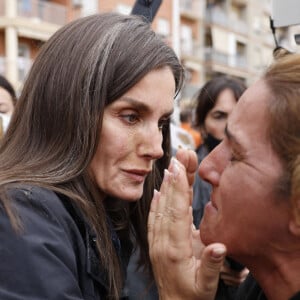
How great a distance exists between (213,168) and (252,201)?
0.18m

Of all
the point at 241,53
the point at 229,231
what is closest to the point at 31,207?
the point at 229,231

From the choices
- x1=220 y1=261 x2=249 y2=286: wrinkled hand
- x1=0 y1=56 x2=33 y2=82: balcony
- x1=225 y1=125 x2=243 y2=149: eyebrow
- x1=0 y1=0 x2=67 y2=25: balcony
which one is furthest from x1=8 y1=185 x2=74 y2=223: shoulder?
x1=0 y1=0 x2=67 y2=25: balcony

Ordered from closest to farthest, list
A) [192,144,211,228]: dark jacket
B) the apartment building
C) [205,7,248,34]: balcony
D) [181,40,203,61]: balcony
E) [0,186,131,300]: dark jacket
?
[0,186,131,300]: dark jacket
[192,144,211,228]: dark jacket
the apartment building
[181,40,203,61]: balcony
[205,7,248,34]: balcony

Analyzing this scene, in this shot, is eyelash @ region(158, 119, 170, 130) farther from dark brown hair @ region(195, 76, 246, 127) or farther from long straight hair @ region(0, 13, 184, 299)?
dark brown hair @ region(195, 76, 246, 127)

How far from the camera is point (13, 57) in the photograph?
74.9 ft

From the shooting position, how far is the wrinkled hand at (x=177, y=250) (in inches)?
75.4

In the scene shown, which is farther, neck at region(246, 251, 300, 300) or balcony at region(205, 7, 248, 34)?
balcony at region(205, 7, 248, 34)

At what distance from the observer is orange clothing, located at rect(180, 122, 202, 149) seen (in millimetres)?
6358

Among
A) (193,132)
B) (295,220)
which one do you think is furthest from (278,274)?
(193,132)

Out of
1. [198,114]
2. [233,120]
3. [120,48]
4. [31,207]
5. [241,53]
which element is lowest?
[241,53]

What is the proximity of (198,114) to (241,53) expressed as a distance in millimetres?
35002

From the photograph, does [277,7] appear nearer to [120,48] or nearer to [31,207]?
[120,48]

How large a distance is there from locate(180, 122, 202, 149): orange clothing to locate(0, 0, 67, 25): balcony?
1757 centimetres

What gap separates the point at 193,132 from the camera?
22.0ft
